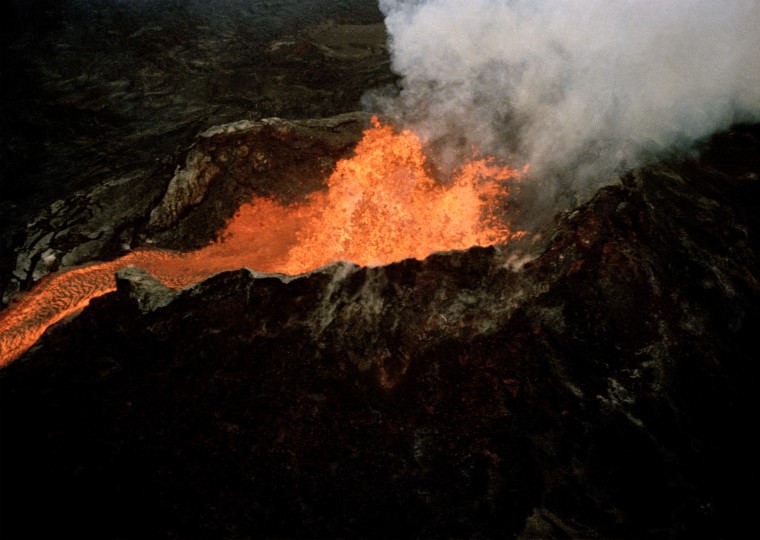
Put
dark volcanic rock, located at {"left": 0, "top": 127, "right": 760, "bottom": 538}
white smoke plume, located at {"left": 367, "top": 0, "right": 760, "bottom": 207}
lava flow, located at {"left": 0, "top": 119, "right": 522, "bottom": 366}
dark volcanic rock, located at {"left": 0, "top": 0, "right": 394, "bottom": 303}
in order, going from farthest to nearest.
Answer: dark volcanic rock, located at {"left": 0, "top": 0, "right": 394, "bottom": 303} < lava flow, located at {"left": 0, "top": 119, "right": 522, "bottom": 366} < white smoke plume, located at {"left": 367, "top": 0, "right": 760, "bottom": 207} < dark volcanic rock, located at {"left": 0, "top": 127, "right": 760, "bottom": 538}

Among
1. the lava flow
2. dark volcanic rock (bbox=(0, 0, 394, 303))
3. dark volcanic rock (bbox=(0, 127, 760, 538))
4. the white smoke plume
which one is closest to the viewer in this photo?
dark volcanic rock (bbox=(0, 127, 760, 538))

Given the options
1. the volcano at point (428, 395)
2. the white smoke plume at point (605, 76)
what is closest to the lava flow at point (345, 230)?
the white smoke plume at point (605, 76)

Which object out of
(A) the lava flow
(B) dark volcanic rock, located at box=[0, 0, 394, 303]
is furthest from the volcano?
(B) dark volcanic rock, located at box=[0, 0, 394, 303]

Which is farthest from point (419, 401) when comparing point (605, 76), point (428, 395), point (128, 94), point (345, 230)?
point (128, 94)

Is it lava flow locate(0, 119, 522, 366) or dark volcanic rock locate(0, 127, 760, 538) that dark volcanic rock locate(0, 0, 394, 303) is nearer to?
lava flow locate(0, 119, 522, 366)

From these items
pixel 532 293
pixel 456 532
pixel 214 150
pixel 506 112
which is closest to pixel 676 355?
pixel 532 293

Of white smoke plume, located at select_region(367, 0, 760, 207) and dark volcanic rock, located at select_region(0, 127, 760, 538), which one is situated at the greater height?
white smoke plume, located at select_region(367, 0, 760, 207)

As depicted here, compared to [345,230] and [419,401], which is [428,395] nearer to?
[419,401]
